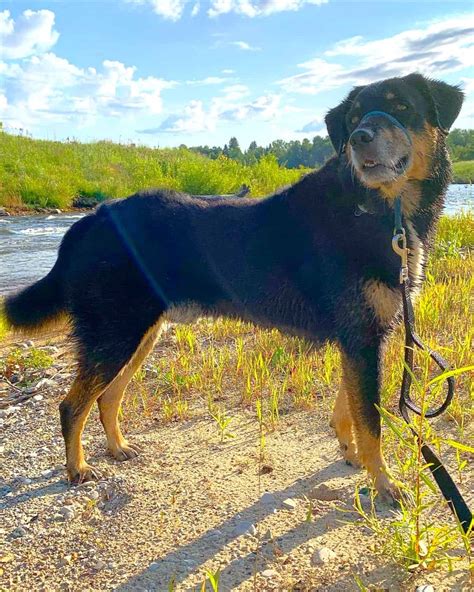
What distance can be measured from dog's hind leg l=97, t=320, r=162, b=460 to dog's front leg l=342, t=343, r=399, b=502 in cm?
132

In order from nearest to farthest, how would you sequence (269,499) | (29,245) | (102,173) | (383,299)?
(269,499) < (383,299) < (29,245) < (102,173)

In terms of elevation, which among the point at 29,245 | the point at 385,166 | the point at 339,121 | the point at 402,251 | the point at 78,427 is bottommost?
the point at 78,427

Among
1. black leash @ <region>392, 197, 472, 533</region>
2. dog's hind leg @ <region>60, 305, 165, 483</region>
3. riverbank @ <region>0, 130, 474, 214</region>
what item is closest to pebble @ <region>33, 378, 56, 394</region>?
dog's hind leg @ <region>60, 305, 165, 483</region>

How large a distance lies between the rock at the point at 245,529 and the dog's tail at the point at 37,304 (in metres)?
1.80

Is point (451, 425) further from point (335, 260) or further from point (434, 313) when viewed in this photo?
point (434, 313)

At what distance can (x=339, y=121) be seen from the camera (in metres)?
3.60

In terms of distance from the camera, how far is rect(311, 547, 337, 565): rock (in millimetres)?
2379

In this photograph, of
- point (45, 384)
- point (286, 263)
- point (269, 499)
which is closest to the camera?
point (269, 499)

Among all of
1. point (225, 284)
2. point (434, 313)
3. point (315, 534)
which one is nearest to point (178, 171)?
point (434, 313)

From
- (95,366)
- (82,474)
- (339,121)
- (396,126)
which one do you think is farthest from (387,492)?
(339,121)

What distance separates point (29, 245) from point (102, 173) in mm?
13737

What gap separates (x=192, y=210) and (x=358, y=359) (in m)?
1.46

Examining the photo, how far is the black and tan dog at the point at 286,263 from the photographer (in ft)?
10.3

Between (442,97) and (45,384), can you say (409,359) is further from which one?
(45,384)
